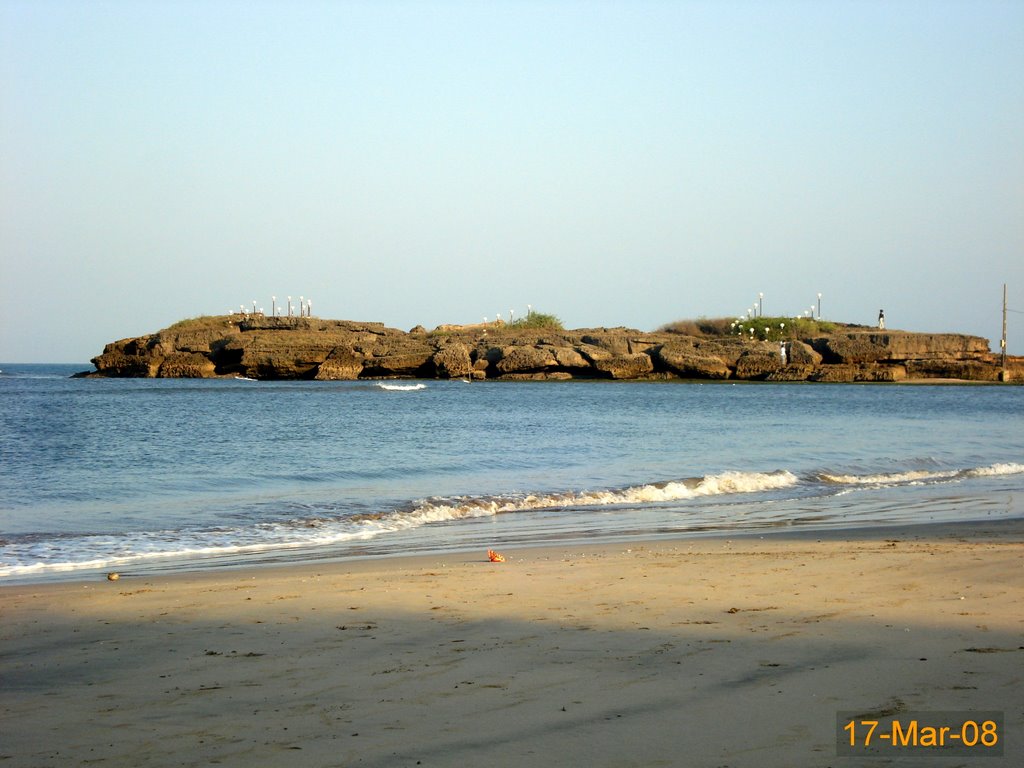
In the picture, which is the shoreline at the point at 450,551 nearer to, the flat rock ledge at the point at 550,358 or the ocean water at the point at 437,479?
the ocean water at the point at 437,479

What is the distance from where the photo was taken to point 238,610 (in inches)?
274

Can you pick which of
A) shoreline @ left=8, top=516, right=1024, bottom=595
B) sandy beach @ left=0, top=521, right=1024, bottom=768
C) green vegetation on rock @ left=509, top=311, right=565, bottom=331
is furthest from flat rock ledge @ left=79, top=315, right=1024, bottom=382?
sandy beach @ left=0, top=521, right=1024, bottom=768

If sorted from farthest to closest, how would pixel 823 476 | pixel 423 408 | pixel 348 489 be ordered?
pixel 423 408, pixel 823 476, pixel 348 489

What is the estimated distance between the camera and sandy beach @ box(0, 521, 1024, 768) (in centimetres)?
409

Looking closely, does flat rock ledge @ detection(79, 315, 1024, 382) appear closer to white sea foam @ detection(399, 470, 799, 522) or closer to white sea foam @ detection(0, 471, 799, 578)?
white sea foam @ detection(399, 470, 799, 522)

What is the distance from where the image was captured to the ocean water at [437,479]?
39.3 feet

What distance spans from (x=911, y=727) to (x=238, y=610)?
15.6ft

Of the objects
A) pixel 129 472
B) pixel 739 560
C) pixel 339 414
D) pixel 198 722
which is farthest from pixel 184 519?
pixel 339 414

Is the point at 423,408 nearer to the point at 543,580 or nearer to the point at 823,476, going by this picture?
the point at 823,476

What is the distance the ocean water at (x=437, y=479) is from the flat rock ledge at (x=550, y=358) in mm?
44369
